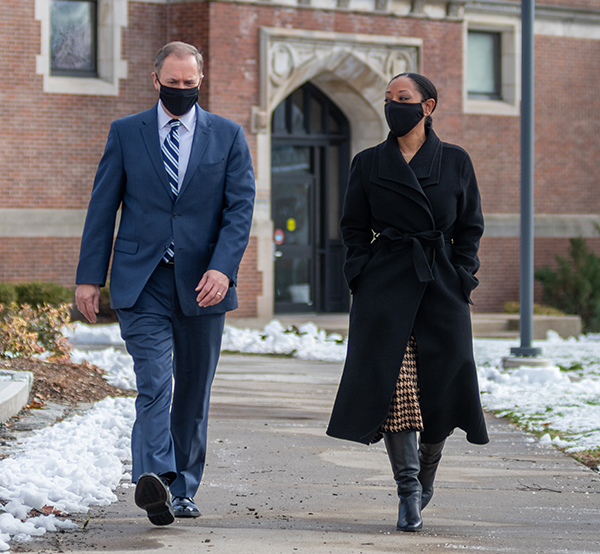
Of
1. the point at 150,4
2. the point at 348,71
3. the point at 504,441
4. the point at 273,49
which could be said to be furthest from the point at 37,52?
the point at 504,441

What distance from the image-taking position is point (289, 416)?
709 centimetres

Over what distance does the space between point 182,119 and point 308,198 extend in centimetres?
1201

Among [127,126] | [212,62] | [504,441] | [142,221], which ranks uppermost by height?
[212,62]

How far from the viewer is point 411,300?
4145 millimetres

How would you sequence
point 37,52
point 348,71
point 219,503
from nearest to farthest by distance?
point 219,503 → point 37,52 → point 348,71

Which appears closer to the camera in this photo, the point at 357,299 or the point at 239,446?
the point at 357,299

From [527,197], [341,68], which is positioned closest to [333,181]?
[341,68]

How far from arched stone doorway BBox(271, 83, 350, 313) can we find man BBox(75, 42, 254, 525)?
11583mm

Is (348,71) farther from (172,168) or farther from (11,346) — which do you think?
(172,168)

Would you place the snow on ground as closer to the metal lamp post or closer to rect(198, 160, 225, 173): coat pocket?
the metal lamp post

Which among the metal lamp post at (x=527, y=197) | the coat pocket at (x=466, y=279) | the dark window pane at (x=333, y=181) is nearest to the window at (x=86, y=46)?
the dark window pane at (x=333, y=181)

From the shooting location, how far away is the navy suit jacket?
4078mm

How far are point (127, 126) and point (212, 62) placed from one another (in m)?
10.2

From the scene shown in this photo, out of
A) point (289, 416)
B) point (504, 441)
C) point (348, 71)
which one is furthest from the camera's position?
point (348, 71)
